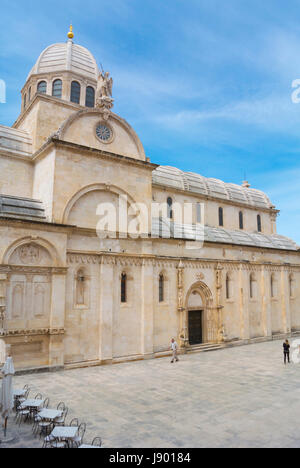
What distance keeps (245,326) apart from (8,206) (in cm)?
2081

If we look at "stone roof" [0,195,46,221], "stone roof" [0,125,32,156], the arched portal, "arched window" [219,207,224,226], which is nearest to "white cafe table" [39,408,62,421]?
"stone roof" [0,195,46,221]

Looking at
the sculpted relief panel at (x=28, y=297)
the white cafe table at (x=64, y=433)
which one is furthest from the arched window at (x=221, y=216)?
the white cafe table at (x=64, y=433)

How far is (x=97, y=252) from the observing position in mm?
20875

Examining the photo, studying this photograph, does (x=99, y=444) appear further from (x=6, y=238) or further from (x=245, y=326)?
(x=245, y=326)

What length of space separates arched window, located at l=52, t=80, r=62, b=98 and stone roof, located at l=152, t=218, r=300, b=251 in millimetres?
12545

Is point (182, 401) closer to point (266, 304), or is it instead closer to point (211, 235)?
point (211, 235)

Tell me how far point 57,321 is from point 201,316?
12.3m

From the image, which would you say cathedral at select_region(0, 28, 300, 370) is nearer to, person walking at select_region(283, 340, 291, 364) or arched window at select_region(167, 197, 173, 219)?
arched window at select_region(167, 197, 173, 219)

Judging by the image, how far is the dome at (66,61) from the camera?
27.2 m

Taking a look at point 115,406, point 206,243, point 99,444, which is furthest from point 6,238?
point 206,243

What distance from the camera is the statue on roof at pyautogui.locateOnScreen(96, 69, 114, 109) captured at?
23109 millimetres

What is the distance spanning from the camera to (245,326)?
1121 inches

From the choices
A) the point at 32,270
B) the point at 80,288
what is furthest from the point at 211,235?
the point at 32,270

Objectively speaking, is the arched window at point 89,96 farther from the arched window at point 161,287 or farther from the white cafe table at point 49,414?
the white cafe table at point 49,414
